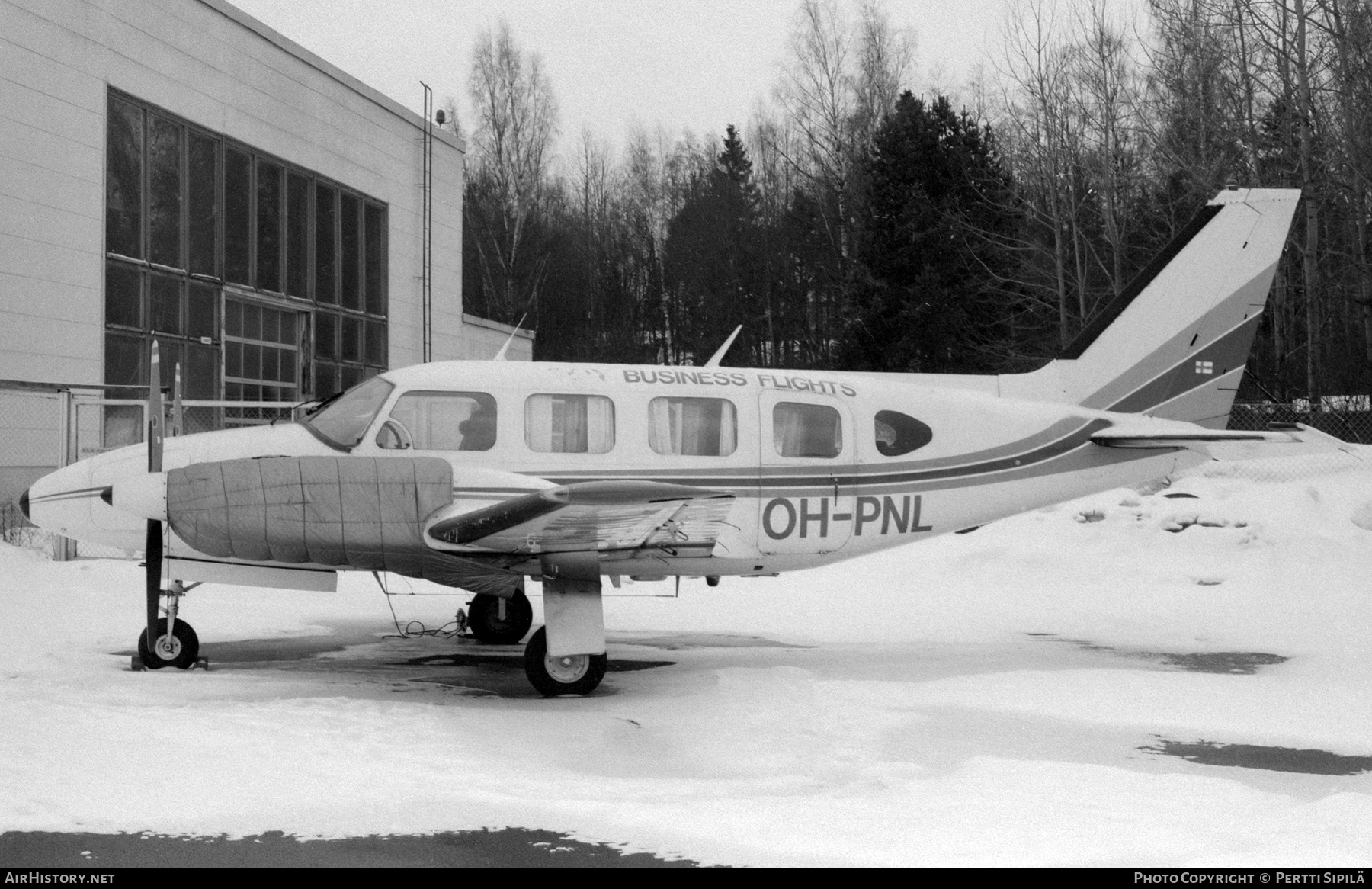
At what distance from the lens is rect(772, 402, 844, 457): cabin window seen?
34.1ft

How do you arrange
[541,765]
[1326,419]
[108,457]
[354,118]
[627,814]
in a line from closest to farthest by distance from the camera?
[627,814] → [541,765] → [108,457] → [1326,419] → [354,118]

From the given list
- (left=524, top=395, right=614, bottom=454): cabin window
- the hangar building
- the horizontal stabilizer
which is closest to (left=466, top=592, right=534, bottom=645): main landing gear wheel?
(left=524, top=395, right=614, bottom=454): cabin window

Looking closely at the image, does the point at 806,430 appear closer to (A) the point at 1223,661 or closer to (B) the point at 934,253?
(A) the point at 1223,661

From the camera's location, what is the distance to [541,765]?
678 cm

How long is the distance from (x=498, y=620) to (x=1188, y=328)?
747cm

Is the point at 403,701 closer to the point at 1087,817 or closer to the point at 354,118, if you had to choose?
the point at 1087,817

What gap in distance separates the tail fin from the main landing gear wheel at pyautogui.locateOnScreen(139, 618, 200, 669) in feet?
25.5

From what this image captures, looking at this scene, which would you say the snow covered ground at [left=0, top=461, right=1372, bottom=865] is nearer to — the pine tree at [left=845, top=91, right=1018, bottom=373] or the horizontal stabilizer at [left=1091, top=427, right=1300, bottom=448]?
the horizontal stabilizer at [left=1091, top=427, right=1300, bottom=448]

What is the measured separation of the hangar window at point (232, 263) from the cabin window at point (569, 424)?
1019cm

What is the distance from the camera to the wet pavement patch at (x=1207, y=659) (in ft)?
34.6

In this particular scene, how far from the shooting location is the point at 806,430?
1046 cm

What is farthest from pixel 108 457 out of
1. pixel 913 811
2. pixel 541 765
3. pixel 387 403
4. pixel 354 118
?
pixel 354 118

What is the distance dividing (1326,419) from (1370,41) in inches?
275

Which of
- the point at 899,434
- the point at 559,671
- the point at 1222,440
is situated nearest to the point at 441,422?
the point at 559,671
